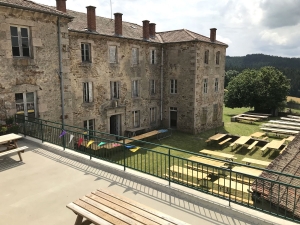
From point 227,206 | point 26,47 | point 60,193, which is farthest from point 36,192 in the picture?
point 26,47

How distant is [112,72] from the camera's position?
18.7 metres

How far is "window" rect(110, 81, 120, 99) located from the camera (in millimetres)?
18908

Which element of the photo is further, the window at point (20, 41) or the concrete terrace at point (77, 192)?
the window at point (20, 41)

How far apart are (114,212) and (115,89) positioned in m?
15.8

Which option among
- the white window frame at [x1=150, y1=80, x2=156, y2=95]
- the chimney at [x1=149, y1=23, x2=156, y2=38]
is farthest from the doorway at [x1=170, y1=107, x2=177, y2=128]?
the chimney at [x1=149, y1=23, x2=156, y2=38]

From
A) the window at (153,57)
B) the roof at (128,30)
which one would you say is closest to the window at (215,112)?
the roof at (128,30)

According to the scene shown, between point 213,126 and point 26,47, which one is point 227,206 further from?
point 213,126

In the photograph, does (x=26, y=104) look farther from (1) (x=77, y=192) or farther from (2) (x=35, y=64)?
(1) (x=77, y=192)

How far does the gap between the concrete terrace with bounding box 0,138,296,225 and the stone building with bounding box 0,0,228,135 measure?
5.33 m

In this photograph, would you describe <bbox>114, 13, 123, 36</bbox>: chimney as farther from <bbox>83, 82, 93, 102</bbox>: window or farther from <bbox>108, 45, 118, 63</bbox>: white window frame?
<bbox>83, 82, 93, 102</bbox>: window

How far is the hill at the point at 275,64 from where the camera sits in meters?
84.1

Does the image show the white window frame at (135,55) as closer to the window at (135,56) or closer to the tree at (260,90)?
the window at (135,56)

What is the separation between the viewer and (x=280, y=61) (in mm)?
139000

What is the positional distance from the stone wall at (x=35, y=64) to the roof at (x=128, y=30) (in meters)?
3.21
